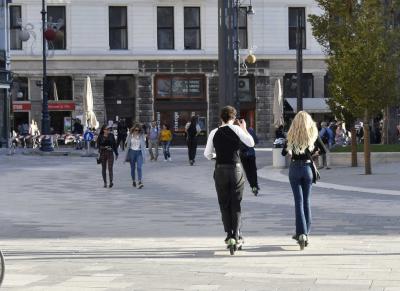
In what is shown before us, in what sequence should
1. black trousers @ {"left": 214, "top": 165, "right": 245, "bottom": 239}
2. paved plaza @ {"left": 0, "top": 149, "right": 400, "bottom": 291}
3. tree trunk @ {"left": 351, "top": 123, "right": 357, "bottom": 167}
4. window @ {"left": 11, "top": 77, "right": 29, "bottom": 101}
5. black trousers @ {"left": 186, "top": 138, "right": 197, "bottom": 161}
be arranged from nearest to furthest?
paved plaza @ {"left": 0, "top": 149, "right": 400, "bottom": 291}, black trousers @ {"left": 214, "top": 165, "right": 245, "bottom": 239}, tree trunk @ {"left": 351, "top": 123, "right": 357, "bottom": 167}, black trousers @ {"left": 186, "top": 138, "right": 197, "bottom": 161}, window @ {"left": 11, "top": 77, "right": 29, "bottom": 101}

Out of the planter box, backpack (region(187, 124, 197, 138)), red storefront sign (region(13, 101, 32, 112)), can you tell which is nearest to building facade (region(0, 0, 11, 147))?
red storefront sign (region(13, 101, 32, 112))

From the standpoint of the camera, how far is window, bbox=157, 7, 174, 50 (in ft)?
173

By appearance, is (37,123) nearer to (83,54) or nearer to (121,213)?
(83,54)

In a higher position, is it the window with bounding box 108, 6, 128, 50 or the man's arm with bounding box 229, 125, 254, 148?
the window with bounding box 108, 6, 128, 50

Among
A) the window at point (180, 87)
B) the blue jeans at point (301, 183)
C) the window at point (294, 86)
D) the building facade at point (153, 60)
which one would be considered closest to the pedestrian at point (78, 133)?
the building facade at point (153, 60)

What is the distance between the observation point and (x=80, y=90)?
51.6 metres

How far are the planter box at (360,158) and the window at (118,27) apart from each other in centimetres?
2533

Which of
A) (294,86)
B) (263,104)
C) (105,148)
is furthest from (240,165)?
(294,86)

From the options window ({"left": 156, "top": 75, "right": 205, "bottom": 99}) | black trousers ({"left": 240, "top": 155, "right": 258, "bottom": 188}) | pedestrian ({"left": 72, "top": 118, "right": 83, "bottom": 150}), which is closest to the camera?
black trousers ({"left": 240, "top": 155, "right": 258, "bottom": 188})

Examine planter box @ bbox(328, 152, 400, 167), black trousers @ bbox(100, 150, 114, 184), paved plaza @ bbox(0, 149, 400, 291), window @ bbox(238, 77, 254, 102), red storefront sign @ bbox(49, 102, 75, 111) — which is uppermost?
window @ bbox(238, 77, 254, 102)

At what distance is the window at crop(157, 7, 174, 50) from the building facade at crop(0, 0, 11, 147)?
8.42 meters

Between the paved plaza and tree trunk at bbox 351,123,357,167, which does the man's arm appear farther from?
tree trunk at bbox 351,123,357,167

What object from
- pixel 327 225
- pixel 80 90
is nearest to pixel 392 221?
pixel 327 225

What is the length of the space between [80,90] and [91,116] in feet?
19.0
